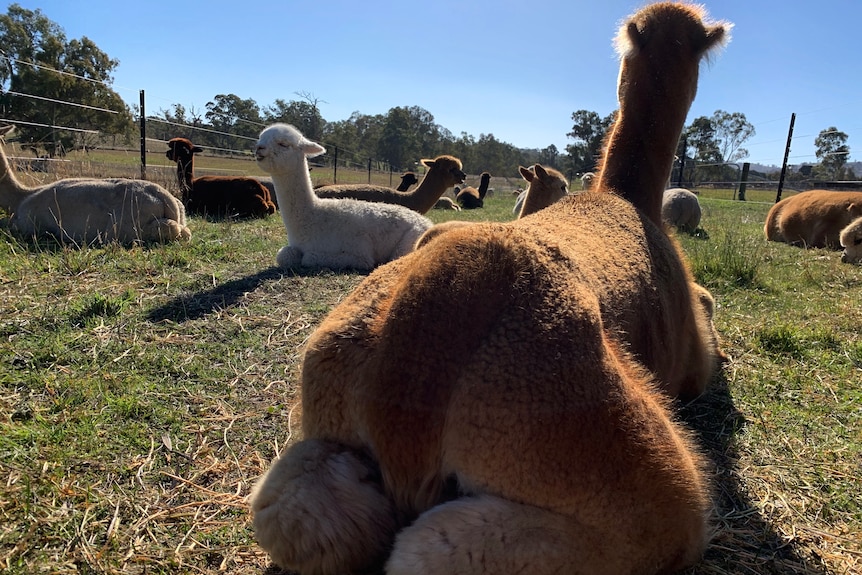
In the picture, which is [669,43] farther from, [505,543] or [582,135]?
[582,135]

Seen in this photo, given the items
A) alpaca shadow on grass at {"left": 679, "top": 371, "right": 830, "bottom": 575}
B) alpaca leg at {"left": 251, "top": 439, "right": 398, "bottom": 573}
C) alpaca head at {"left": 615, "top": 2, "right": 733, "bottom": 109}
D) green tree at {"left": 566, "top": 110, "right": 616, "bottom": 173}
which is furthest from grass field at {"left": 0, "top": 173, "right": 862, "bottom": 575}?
green tree at {"left": 566, "top": 110, "right": 616, "bottom": 173}

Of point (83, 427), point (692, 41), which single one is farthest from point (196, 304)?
point (692, 41)

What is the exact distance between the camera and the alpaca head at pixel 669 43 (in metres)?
3.74

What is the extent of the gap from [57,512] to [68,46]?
3897 cm

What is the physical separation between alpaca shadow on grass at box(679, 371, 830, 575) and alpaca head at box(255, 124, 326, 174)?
20.2ft

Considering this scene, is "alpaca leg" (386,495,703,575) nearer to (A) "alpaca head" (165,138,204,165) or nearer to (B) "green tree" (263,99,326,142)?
(A) "alpaca head" (165,138,204,165)

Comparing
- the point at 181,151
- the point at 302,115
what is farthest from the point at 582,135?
the point at 181,151

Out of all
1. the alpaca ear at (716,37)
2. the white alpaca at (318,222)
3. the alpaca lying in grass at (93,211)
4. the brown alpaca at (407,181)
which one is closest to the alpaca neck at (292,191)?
the white alpaca at (318,222)

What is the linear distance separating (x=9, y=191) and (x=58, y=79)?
68.0 ft

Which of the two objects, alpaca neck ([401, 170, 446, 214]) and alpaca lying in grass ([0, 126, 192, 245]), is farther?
alpaca neck ([401, 170, 446, 214])

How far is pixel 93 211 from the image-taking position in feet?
23.2

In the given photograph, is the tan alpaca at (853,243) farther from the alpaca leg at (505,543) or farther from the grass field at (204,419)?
the alpaca leg at (505,543)

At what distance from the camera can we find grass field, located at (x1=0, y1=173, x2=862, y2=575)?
2.00 m

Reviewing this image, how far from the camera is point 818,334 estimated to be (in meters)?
4.54
